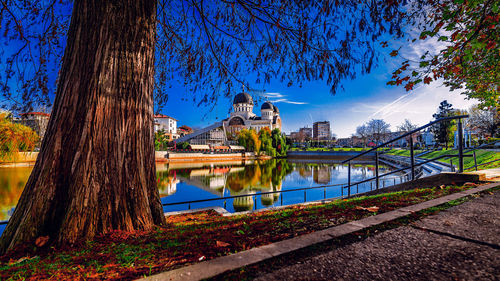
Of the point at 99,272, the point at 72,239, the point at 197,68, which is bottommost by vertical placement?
the point at 72,239

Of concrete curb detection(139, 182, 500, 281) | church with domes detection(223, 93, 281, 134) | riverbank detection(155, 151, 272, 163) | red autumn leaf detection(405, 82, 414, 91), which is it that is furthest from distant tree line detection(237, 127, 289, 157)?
concrete curb detection(139, 182, 500, 281)

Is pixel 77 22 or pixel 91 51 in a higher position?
pixel 77 22

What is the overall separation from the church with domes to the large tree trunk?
7499cm

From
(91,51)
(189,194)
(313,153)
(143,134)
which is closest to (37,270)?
(143,134)

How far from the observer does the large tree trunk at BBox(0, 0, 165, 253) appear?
7.73 ft

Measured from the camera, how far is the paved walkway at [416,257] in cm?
120

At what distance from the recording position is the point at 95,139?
2516 millimetres

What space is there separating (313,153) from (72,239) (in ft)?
195

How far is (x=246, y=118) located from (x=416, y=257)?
84.3 meters

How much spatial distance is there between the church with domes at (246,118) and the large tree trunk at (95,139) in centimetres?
7499

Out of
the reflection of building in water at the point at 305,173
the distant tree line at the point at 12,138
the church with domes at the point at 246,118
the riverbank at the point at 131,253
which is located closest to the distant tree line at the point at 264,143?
the church with domes at the point at 246,118

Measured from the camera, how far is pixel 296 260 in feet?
4.50

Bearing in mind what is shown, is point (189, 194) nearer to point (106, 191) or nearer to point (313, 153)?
point (106, 191)

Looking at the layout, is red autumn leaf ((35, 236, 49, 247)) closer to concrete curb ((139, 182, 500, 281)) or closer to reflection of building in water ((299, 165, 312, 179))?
concrete curb ((139, 182, 500, 281))
